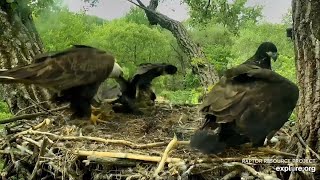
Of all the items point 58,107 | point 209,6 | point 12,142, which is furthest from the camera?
point 209,6

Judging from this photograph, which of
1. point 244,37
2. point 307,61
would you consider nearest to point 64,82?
point 307,61

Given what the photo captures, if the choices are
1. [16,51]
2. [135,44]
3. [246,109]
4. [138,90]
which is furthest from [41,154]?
[135,44]

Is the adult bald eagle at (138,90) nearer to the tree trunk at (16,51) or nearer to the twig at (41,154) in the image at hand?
the tree trunk at (16,51)

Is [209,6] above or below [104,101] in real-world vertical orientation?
above

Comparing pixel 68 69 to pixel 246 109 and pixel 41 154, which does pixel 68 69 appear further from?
pixel 246 109

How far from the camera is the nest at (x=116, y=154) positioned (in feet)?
11.0

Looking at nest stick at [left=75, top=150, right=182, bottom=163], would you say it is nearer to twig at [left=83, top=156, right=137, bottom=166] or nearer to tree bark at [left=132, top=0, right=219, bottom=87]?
twig at [left=83, top=156, right=137, bottom=166]

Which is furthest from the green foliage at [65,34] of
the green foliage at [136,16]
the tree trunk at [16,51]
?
the tree trunk at [16,51]

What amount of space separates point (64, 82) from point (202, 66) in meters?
2.59

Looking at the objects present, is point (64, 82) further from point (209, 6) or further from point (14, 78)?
point (209, 6)

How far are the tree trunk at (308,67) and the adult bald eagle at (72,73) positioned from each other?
6.95 ft

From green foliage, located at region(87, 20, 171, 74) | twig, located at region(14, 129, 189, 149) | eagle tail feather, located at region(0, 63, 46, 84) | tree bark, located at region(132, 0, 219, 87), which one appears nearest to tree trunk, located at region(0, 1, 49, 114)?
eagle tail feather, located at region(0, 63, 46, 84)

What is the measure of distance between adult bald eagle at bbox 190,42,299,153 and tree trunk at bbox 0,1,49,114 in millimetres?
2501

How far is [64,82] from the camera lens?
476cm
